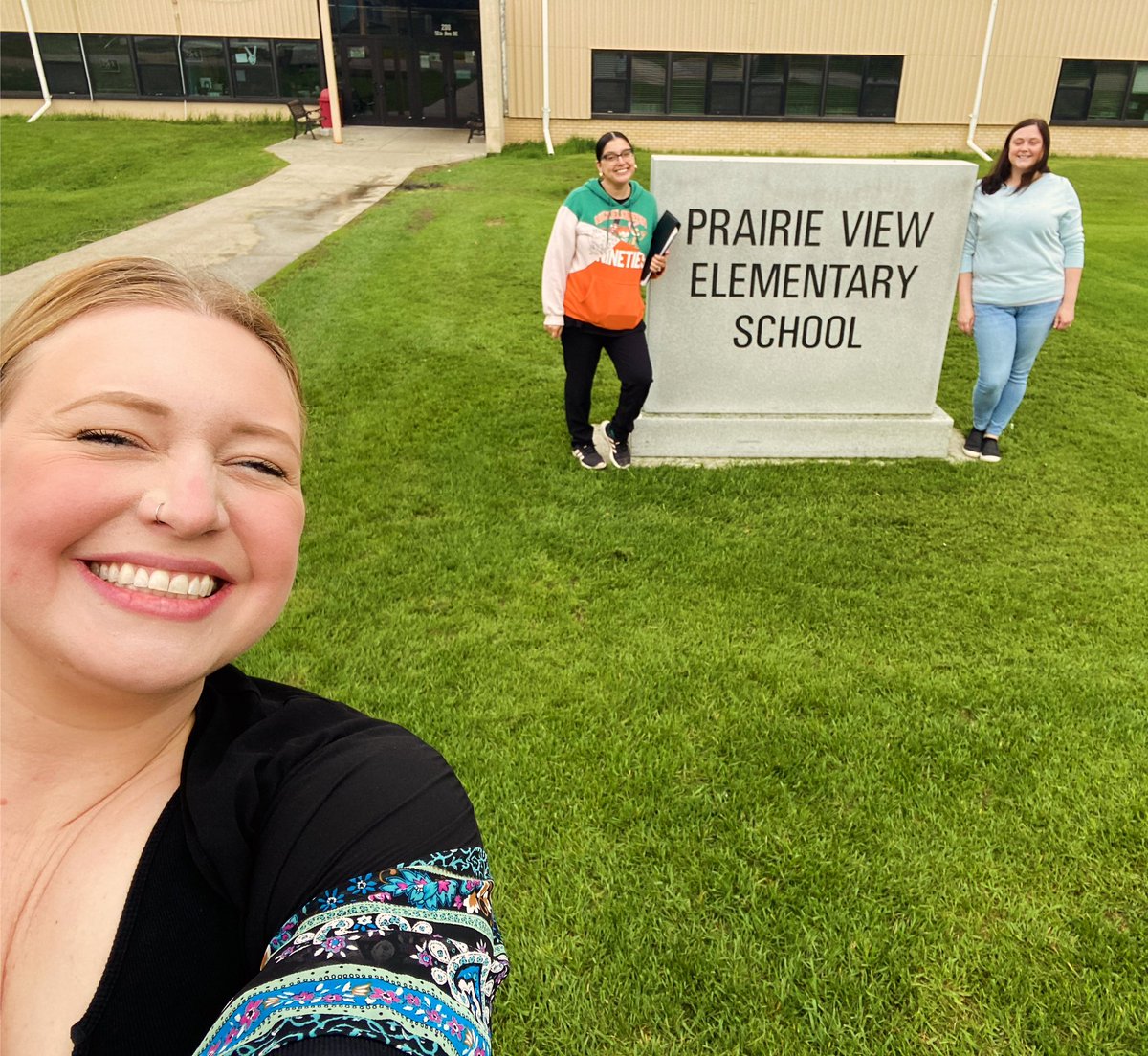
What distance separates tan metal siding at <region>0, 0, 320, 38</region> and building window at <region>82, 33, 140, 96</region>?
0.81ft

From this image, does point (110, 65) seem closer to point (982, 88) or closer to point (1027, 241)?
point (982, 88)

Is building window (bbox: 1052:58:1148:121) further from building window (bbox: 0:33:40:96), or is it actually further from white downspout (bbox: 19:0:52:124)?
building window (bbox: 0:33:40:96)

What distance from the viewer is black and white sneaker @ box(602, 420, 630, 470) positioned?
5.60 metres

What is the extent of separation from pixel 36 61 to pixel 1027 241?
26.8 metres

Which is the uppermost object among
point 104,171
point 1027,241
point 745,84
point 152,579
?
point 745,84

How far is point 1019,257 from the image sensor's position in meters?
5.11

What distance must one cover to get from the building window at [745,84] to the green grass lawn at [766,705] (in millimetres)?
17648

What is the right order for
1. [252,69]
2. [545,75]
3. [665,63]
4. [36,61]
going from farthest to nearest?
[252,69] → [36,61] → [665,63] → [545,75]

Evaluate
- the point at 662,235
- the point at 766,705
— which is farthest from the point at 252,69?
the point at 766,705

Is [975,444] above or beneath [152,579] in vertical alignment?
beneath

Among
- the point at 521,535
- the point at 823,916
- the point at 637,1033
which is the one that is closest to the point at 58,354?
the point at 637,1033

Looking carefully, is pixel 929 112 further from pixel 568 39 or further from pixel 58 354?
pixel 58 354

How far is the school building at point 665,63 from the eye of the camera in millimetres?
20797

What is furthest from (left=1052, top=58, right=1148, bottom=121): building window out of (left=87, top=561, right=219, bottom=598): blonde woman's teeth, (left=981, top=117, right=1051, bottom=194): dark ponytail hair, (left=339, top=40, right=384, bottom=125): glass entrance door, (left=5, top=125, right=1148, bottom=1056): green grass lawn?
(left=87, top=561, right=219, bottom=598): blonde woman's teeth
